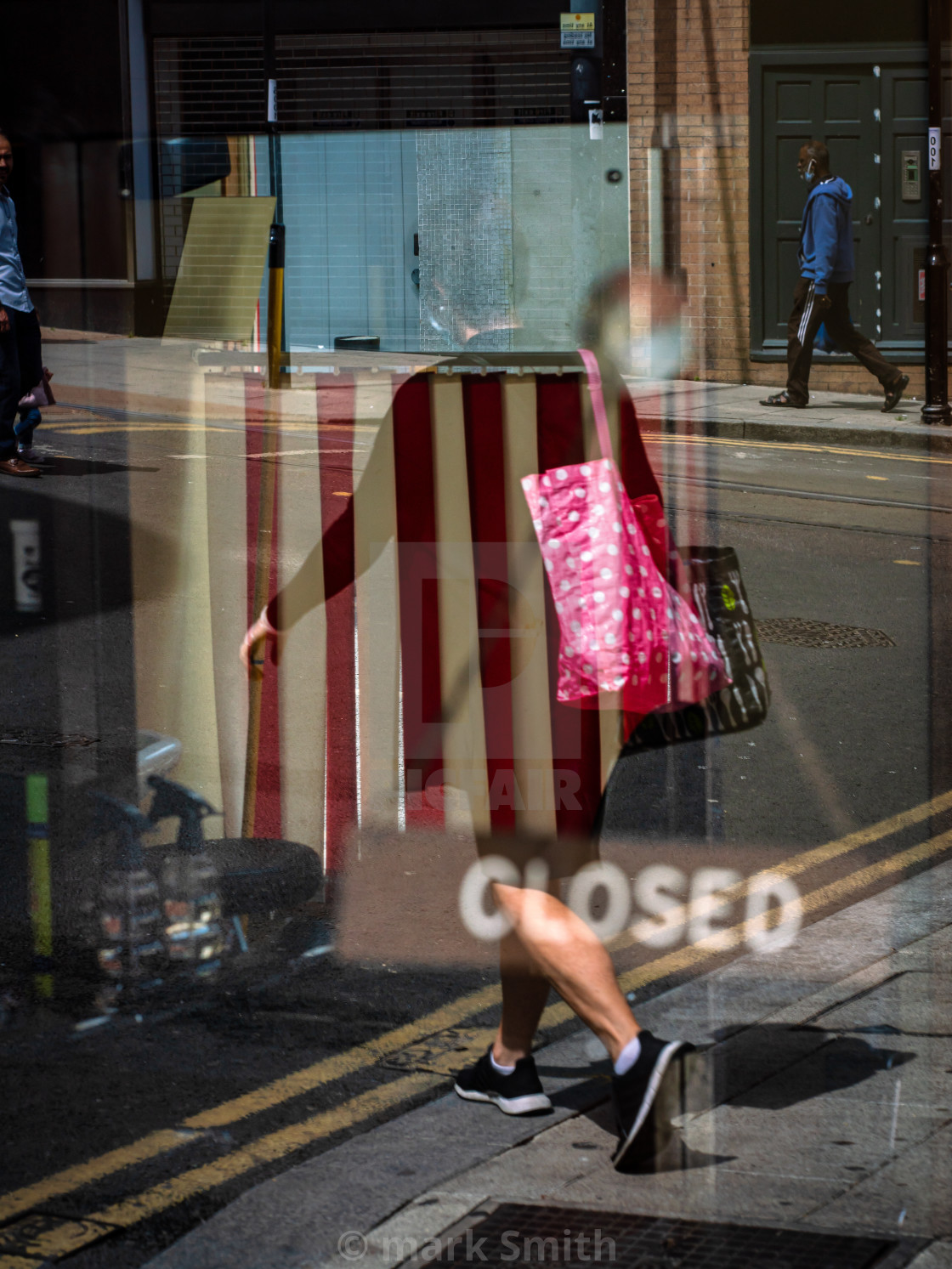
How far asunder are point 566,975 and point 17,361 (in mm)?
7806

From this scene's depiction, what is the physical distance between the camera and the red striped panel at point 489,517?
3256 millimetres

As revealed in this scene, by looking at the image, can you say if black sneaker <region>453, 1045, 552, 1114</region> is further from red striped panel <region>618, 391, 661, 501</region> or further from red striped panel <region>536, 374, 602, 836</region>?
red striped panel <region>618, 391, 661, 501</region>

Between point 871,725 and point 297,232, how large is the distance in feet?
32.2

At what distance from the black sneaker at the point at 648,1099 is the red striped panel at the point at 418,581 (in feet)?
2.43

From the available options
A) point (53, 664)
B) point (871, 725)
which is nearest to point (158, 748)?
point (53, 664)

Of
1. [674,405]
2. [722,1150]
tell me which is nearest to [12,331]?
[674,405]

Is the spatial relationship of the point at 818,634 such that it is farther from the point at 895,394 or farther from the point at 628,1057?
the point at 895,394

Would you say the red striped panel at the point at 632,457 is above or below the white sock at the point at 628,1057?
above

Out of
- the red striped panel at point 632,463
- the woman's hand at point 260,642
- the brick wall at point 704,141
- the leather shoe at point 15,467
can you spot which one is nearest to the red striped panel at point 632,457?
the red striped panel at point 632,463

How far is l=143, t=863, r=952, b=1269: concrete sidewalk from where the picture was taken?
9.30ft

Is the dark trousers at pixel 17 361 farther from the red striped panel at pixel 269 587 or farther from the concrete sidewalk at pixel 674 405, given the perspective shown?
the red striped panel at pixel 269 587

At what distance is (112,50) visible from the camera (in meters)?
20.1

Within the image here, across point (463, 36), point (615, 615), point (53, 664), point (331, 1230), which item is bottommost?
point (331, 1230)

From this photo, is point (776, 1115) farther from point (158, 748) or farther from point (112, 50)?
point (112, 50)
